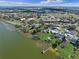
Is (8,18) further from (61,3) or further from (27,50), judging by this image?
(27,50)

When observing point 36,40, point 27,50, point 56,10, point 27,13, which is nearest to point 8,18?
point 27,13

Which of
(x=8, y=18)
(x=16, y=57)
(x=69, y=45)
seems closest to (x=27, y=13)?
(x=8, y=18)

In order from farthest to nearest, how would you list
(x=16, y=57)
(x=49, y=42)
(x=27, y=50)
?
(x=49, y=42) → (x=27, y=50) → (x=16, y=57)

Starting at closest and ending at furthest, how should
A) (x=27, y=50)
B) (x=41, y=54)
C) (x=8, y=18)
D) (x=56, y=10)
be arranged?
(x=41, y=54), (x=27, y=50), (x=8, y=18), (x=56, y=10)

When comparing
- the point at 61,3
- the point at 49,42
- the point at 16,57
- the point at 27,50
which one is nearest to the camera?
the point at 16,57

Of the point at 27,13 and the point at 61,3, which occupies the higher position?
the point at 61,3

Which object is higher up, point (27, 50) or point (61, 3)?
point (61, 3)

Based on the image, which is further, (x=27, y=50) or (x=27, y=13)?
(x=27, y=13)

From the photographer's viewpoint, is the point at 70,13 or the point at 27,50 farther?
the point at 70,13

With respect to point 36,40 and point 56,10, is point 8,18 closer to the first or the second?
point 56,10
